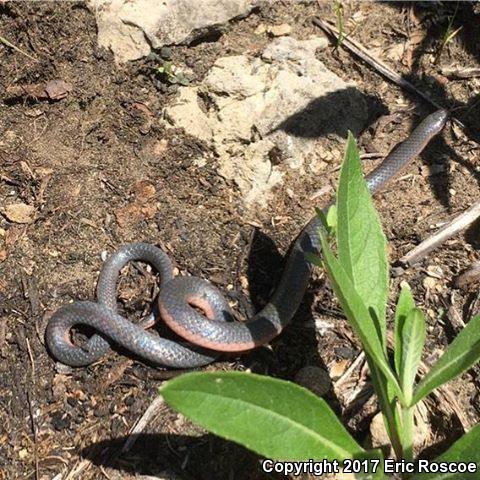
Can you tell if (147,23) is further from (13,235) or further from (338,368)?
(338,368)

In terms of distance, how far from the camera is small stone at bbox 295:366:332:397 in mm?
3507

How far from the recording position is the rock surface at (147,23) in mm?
4430

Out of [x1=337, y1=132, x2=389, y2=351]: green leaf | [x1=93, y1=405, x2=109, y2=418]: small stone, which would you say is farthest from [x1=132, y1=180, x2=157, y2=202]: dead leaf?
[x1=337, y1=132, x2=389, y2=351]: green leaf

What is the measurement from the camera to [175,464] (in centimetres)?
334

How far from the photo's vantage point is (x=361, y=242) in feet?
9.39

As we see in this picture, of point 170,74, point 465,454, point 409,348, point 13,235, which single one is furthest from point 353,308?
point 170,74

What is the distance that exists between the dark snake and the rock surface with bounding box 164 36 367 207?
65 centimetres

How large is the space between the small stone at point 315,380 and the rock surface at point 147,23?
94.7 inches

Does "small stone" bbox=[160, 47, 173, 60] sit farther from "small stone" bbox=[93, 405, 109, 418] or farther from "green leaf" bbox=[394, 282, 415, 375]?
"green leaf" bbox=[394, 282, 415, 375]

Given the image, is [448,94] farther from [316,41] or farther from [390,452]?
[390,452]

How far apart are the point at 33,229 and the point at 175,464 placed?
1.69 m

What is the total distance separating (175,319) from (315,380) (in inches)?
34.0

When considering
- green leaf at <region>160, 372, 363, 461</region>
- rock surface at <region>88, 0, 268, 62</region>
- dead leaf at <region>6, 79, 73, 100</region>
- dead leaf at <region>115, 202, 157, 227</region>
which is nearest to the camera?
green leaf at <region>160, 372, 363, 461</region>

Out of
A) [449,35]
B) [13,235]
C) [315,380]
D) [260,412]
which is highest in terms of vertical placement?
[449,35]
